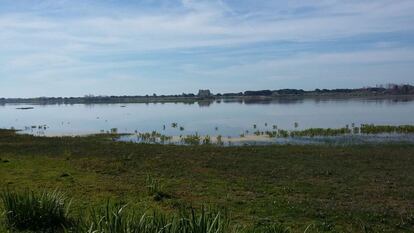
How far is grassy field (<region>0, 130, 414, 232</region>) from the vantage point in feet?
35.8

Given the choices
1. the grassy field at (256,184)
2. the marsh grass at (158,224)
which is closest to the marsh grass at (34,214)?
the grassy field at (256,184)

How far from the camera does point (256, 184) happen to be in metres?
15.2

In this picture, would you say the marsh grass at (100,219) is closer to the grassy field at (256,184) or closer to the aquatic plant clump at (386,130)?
the grassy field at (256,184)

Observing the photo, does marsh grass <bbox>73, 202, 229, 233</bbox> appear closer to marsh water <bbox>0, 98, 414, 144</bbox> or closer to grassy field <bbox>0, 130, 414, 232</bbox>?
grassy field <bbox>0, 130, 414, 232</bbox>

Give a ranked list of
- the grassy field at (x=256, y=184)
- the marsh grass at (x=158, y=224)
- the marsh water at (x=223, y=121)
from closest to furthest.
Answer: the marsh grass at (x=158, y=224), the grassy field at (x=256, y=184), the marsh water at (x=223, y=121)

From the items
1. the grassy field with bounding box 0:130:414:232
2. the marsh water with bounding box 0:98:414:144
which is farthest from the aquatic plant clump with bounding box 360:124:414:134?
the grassy field with bounding box 0:130:414:232

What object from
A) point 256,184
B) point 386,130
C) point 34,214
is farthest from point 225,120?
point 34,214

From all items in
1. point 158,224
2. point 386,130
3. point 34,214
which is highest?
point 158,224

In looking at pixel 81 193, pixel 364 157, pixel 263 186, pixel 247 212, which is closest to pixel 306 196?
pixel 263 186

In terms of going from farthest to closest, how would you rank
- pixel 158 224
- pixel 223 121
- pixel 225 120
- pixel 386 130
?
pixel 225 120 < pixel 223 121 < pixel 386 130 < pixel 158 224

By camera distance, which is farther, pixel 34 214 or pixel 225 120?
pixel 225 120

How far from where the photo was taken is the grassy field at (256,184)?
10.9 metres

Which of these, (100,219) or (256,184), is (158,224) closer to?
(100,219)

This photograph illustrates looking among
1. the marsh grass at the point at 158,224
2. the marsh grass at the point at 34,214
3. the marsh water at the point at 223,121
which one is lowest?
the marsh water at the point at 223,121
